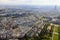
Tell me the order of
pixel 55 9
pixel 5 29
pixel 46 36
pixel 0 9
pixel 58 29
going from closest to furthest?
pixel 46 36
pixel 5 29
pixel 58 29
pixel 0 9
pixel 55 9

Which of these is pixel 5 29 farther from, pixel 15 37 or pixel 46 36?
pixel 46 36

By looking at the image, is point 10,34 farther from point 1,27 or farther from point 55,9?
point 55,9

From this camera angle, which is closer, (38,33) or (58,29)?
(38,33)

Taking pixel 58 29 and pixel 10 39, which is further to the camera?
pixel 58 29

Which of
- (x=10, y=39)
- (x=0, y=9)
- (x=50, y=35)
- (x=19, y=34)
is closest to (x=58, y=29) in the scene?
(x=50, y=35)

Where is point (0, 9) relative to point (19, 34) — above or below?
above

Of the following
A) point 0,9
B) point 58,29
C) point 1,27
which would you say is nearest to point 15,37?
point 1,27

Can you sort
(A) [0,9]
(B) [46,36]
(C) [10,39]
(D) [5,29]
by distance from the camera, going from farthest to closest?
(A) [0,9] → (D) [5,29] → (B) [46,36] → (C) [10,39]

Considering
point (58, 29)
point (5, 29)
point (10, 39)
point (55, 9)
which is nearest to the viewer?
point (10, 39)

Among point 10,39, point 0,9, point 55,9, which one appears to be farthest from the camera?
point 55,9
